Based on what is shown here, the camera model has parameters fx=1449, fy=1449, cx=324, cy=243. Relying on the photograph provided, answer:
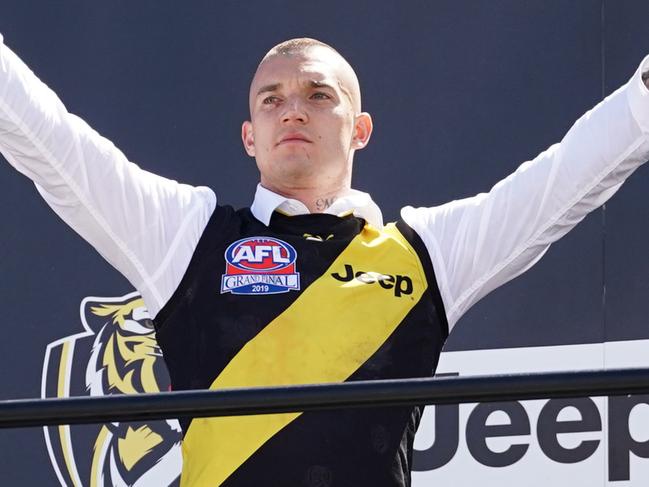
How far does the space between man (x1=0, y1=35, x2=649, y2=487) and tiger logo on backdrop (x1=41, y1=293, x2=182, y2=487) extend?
0.61m

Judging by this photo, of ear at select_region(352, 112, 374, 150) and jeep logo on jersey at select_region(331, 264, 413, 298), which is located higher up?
ear at select_region(352, 112, 374, 150)

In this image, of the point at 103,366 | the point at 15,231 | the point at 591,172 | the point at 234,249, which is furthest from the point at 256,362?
the point at 15,231

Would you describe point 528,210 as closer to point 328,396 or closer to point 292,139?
point 292,139

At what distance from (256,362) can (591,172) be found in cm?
60

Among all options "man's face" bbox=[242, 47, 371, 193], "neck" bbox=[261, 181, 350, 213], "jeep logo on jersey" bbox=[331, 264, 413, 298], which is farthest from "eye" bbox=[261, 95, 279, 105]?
"jeep logo on jersey" bbox=[331, 264, 413, 298]

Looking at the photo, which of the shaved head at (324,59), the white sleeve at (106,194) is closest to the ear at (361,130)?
the shaved head at (324,59)

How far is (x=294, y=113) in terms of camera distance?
2.44m

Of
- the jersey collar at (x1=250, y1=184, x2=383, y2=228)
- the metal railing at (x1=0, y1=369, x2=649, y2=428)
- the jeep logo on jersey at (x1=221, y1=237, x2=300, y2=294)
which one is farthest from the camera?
the jersey collar at (x1=250, y1=184, x2=383, y2=228)

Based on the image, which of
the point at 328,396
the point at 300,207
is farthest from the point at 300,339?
the point at 328,396

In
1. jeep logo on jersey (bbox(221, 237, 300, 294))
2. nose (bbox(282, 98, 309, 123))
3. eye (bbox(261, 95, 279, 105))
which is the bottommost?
jeep logo on jersey (bbox(221, 237, 300, 294))

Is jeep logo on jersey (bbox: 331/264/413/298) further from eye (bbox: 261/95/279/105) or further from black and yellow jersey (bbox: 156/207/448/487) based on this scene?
eye (bbox: 261/95/279/105)

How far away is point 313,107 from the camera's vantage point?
2.49m

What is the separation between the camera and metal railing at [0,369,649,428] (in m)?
1.65

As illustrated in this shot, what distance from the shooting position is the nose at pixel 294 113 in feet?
8.01
